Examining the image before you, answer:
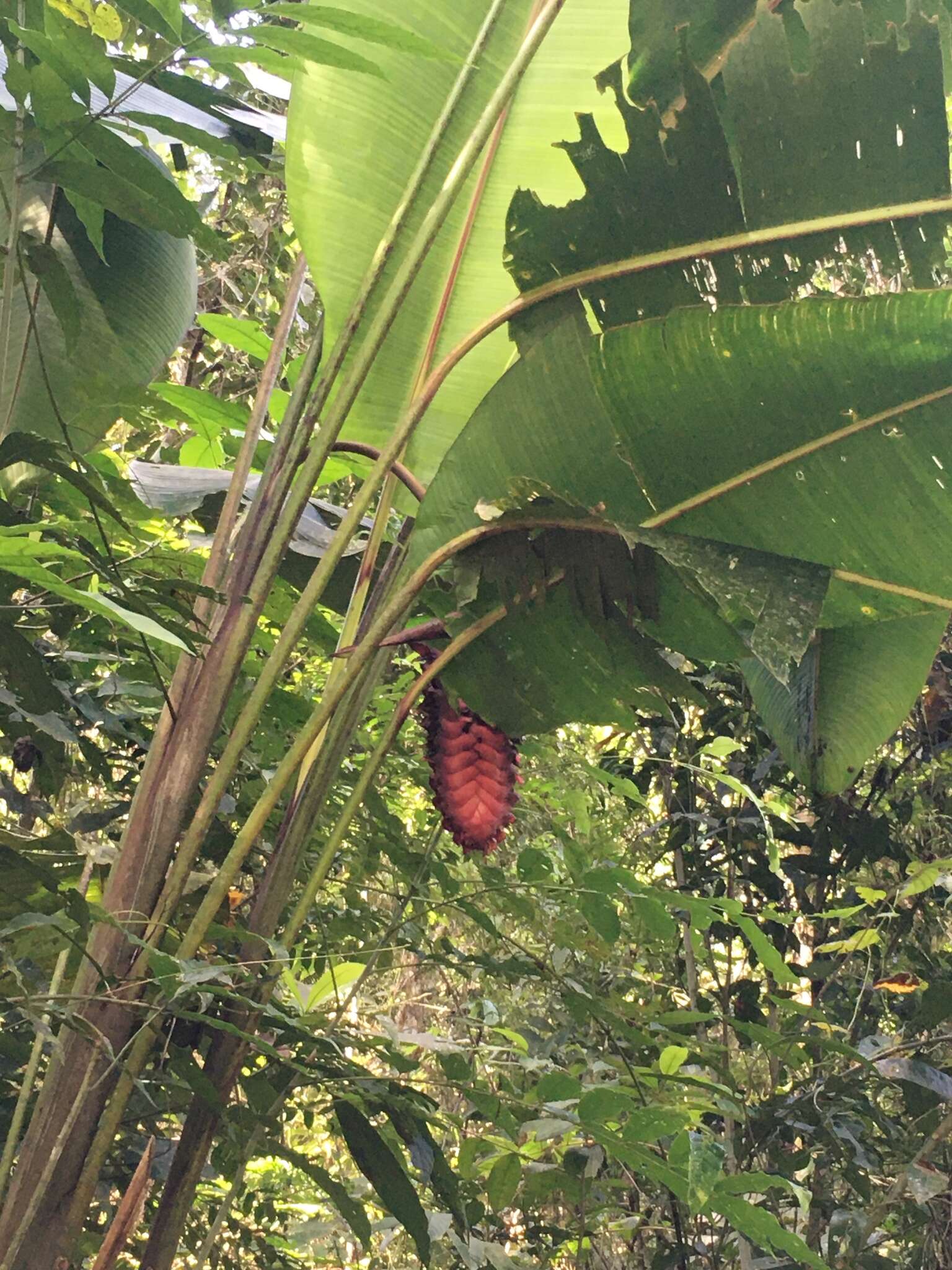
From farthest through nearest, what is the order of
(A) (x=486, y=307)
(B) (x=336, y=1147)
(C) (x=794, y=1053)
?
(B) (x=336, y=1147) < (C) (x=794, y=1053) < (A) (x=486, y=307)

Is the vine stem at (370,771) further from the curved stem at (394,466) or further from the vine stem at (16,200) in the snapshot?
the vine stem at (16,200)

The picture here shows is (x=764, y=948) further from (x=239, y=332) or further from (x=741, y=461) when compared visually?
(x=239, y=332)

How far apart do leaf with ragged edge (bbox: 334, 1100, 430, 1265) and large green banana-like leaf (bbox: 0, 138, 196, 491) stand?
603 millimetres

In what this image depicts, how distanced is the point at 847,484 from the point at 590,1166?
101 cm

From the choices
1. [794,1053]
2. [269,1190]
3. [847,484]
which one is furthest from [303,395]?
[269,1190]

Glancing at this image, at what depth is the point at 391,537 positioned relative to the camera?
1121 millimetres

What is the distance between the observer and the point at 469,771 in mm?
904

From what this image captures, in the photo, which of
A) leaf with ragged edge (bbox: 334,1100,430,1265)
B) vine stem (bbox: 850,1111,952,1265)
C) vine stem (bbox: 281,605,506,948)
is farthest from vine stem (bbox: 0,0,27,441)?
vine stem (bbox: 850,1111,952,1265)

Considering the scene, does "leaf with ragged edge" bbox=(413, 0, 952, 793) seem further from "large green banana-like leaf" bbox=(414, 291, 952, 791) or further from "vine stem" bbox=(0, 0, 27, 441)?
"vine stem" bbox=(0, 0, 27, 441)

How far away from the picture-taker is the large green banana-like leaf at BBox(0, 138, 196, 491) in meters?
0.87

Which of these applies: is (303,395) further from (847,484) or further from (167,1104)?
(167,1104)

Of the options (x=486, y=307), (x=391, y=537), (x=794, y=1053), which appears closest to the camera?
(x=486, y=307)

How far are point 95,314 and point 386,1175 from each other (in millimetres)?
802

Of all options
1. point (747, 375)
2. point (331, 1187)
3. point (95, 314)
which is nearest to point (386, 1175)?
point (331, 1187)
